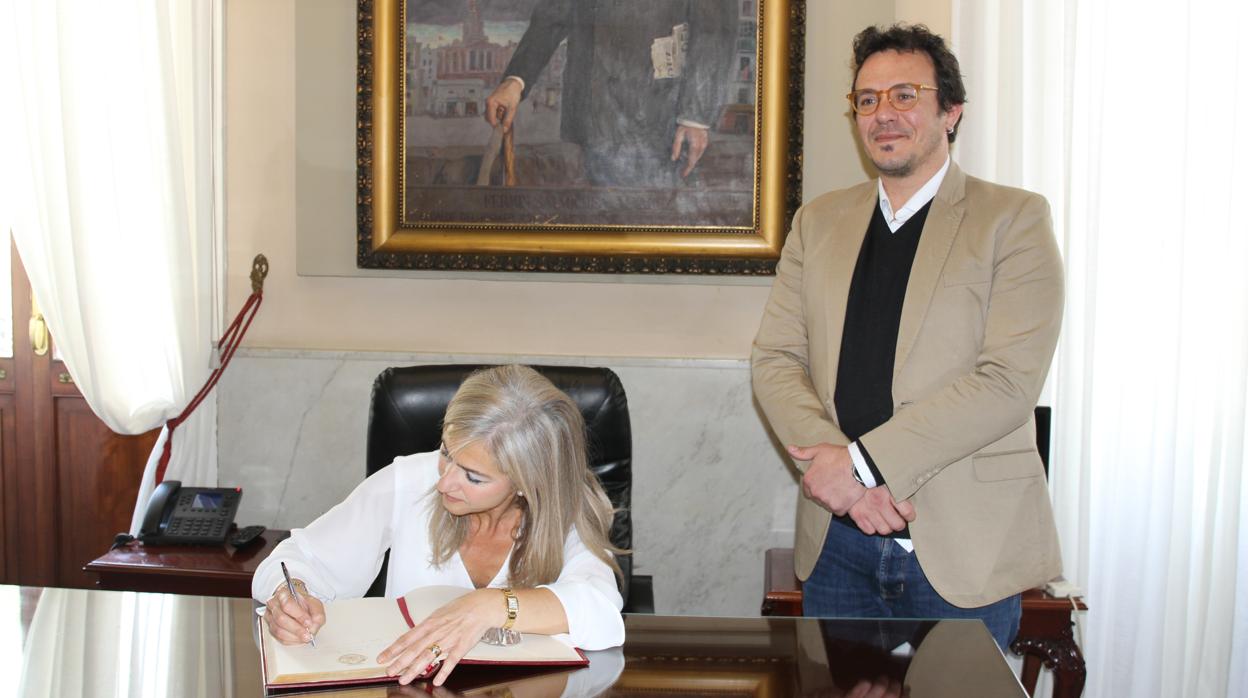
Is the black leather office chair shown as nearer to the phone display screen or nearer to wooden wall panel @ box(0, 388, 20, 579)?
the phone display screen

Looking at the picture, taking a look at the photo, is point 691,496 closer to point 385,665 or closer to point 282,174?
point 282,174

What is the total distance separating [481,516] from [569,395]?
16.1 inches

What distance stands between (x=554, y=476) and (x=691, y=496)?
1579mm

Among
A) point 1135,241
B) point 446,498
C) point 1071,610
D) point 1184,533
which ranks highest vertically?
point 1135,241

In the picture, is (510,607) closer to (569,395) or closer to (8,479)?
(569,395)

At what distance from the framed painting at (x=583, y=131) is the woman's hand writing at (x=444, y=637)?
Result: 2072mm

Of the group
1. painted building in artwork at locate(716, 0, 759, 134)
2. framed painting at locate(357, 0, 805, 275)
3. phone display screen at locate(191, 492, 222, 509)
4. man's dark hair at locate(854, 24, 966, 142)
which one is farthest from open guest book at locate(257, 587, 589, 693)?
painted building in artwork at locate(716, 0, 759, 134)

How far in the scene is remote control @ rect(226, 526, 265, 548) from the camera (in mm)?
3117

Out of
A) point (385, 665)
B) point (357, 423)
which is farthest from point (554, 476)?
point (357, 423)

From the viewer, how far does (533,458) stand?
6.49 feet

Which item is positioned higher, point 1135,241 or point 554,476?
point 1135,241

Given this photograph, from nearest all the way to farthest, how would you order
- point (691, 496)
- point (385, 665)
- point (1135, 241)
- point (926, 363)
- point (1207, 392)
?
point (385, 665)
point (926, 363)
point (1207, 392)
point (1135, 241)
point (691, 496)

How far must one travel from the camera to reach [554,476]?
2.01m

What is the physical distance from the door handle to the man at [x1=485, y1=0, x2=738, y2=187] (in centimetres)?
178
